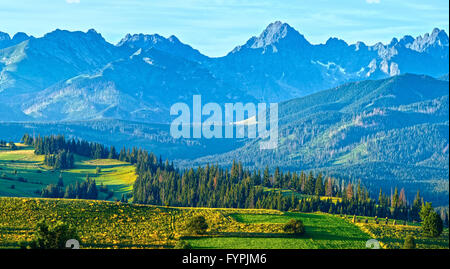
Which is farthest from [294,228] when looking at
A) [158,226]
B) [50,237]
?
[50,237]

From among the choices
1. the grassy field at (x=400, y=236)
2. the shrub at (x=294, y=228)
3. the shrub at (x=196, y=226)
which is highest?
the shrub at (x=196, y=226)

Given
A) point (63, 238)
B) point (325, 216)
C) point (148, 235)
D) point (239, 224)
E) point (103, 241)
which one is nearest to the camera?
point (63, 238)

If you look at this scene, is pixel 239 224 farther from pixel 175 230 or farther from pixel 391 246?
pixel 391 246

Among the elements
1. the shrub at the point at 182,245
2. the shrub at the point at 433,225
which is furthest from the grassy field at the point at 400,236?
the shrub at the point at 182,245

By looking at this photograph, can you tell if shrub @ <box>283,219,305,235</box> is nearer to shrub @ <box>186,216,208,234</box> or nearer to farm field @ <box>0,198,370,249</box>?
farm field @ <box>0,198,370,249</box>

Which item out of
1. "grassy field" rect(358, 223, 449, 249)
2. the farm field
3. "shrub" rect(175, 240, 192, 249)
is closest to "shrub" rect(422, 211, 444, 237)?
"grassy field" rect(358, 223, 449, 249)

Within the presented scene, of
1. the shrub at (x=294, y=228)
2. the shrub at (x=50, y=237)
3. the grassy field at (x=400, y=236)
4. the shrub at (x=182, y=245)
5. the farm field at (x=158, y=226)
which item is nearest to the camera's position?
the shrub at (x=50, y=237)

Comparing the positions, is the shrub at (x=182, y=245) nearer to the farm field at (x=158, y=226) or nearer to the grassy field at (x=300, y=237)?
the farm field at (x=158, y=226)

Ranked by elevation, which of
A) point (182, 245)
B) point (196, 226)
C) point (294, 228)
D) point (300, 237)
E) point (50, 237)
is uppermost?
point (50, 237)

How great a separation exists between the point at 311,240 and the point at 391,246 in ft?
54.1

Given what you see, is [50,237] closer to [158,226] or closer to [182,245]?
[182,245]
